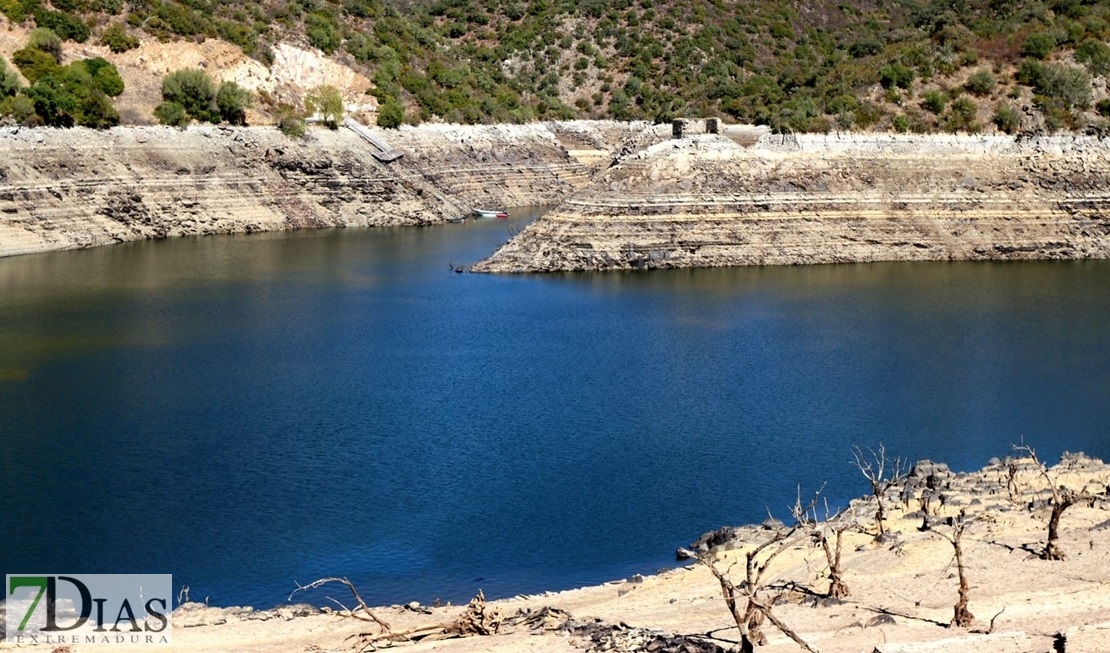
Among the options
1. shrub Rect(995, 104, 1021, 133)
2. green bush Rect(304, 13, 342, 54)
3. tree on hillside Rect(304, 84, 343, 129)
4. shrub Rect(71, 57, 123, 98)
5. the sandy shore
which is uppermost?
green bush Rect(304, 13, 342, 54)

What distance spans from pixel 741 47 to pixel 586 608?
118 metres

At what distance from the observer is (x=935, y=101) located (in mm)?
71375

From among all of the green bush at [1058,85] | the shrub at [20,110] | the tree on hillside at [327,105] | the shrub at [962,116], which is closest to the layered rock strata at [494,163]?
the tree on hillside at [327,105]

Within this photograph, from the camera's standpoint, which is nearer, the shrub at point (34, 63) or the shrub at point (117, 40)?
the shrub at point (34, 63)

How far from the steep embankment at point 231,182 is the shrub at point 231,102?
1.85m

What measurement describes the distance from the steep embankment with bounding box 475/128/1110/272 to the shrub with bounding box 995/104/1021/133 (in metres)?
1.76

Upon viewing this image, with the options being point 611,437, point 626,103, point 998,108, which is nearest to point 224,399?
point 611,437

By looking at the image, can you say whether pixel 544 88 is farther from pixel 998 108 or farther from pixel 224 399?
pixel 224 399

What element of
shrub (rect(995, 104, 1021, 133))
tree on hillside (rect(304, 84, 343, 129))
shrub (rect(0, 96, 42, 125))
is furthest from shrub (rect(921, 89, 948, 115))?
shrub (rect(0, 96, 42, 125))

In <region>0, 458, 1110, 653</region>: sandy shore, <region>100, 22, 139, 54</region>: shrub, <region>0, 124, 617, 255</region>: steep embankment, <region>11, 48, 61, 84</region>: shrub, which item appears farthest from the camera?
<region>100, 22, 139, 54</region>: shrub

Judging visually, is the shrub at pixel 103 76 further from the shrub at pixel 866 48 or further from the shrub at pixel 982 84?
the shrub at pixel 982 84

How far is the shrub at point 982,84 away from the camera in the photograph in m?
72.6

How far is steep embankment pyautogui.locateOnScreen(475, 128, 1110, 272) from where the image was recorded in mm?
62688

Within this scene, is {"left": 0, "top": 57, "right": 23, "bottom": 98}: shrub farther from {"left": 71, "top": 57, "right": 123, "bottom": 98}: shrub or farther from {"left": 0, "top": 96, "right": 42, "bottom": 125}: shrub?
{"left": 71, "top": 57, "right": 123, "bottom": 98}: shrub
